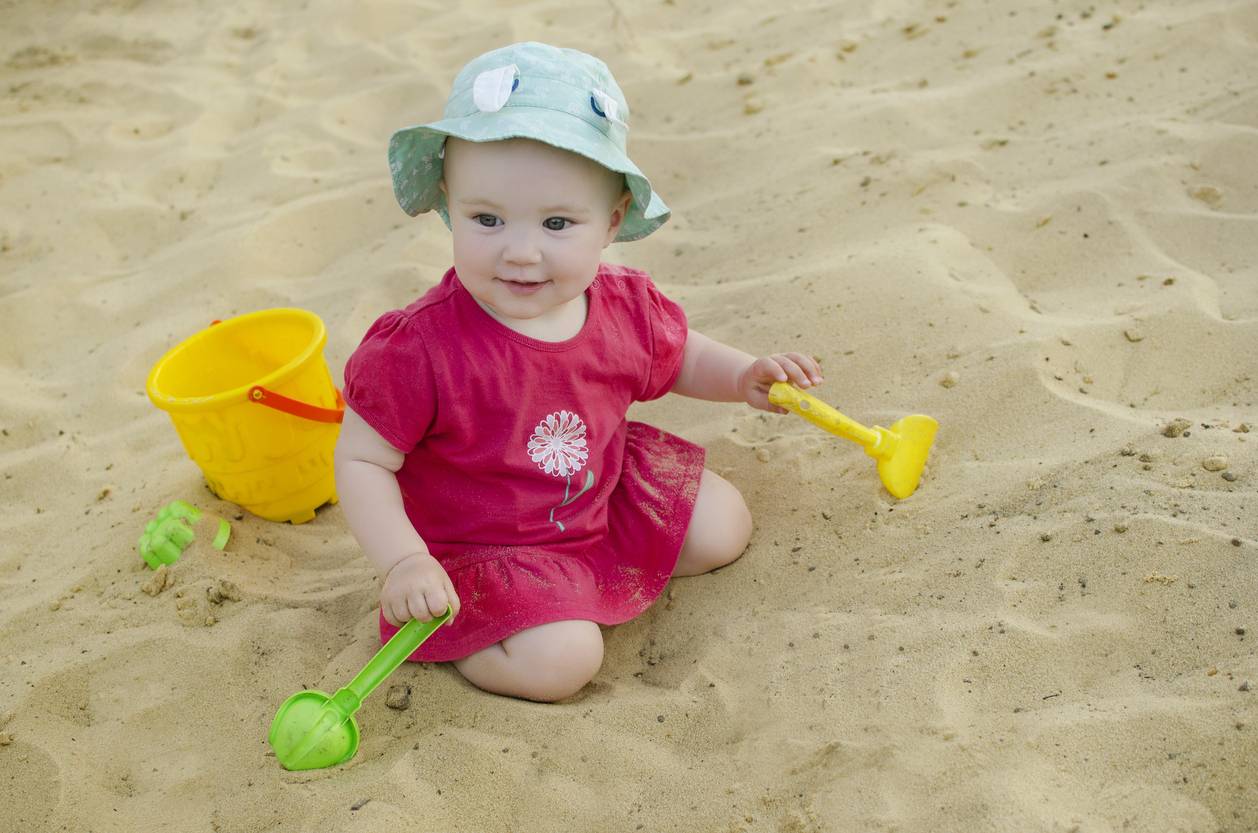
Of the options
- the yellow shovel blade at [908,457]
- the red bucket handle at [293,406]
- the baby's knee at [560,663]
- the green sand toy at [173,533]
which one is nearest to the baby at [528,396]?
the baby's knee at [560,663]

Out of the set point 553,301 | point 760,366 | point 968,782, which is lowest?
point 968,782

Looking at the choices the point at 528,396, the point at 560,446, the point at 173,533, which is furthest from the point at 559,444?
the point at 173,533

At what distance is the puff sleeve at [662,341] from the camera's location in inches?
79.4

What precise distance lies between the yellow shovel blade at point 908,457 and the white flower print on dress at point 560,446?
0.57 metres

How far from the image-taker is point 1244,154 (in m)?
2.75

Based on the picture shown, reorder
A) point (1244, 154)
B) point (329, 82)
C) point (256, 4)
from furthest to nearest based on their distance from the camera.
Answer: point (256, 4)
point (329, 82)
point (1244, 154)

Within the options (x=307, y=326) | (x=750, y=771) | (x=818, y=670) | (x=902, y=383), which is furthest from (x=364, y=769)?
(x=902, y=383)

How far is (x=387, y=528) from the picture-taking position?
175 centimetres

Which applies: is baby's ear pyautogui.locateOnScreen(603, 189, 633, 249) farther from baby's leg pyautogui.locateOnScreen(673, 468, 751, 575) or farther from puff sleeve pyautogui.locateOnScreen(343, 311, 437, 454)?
baby's leg pyautogui.locateOnScreen(673, 468, 751, 575)

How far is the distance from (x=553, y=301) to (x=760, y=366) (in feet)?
1.56

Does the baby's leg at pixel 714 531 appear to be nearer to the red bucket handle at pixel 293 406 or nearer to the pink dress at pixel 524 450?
the pink dress at pixel 524 450

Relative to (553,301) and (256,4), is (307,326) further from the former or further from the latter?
(256,4)

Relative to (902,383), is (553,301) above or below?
above

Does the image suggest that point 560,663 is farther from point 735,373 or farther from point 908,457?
point 908,457
